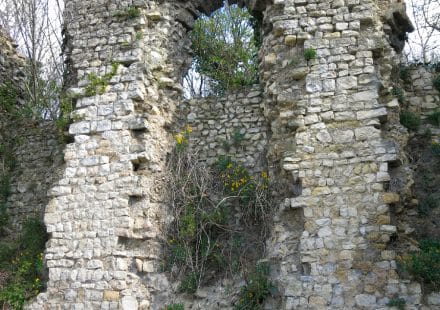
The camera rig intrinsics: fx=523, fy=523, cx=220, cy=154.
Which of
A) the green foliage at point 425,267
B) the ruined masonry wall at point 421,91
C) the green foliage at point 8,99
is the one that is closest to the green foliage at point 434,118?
the ruined masonry wall at point 421,91

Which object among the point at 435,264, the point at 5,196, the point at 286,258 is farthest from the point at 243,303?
the point at 5,196

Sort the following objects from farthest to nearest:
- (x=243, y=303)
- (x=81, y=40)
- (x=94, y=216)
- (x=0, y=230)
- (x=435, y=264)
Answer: (x=0, y=230) < (x=81, y=40) < (x=94, y=216) < (x=243, y=303) < (x=435, y=264)

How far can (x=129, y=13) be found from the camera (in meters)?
8.04

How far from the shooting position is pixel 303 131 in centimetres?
688

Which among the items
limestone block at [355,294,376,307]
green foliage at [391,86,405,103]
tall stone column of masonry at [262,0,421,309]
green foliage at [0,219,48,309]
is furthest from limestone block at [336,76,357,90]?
green foliage at [0,219,48,309]

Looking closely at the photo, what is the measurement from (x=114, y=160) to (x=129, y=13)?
2.34 m

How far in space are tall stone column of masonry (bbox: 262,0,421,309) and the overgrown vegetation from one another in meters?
0.47

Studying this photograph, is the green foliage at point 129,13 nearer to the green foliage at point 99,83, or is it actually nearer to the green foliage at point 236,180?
the green foliage at point 99,83

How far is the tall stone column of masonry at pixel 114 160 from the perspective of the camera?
22.9 feet

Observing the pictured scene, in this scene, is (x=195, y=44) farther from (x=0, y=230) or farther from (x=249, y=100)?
(x=0, y=230)

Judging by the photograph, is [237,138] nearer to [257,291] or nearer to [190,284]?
[190,284]

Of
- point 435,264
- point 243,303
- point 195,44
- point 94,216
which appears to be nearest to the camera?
point 435,264

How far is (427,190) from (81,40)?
18.5 feet

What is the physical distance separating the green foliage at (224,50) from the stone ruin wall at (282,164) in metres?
3.75
